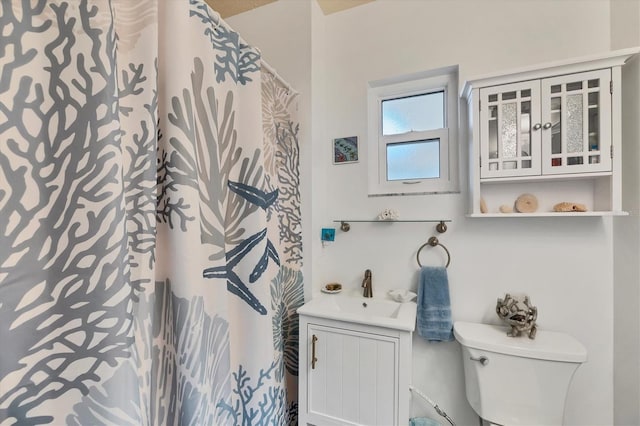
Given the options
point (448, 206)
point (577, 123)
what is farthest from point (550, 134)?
point (448, 206)

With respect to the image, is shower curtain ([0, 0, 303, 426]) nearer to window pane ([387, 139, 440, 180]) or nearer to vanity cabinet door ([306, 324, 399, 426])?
vanity cabinet door ([306, 324, 399, 426])

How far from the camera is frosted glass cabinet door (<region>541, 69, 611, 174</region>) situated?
3.61ft

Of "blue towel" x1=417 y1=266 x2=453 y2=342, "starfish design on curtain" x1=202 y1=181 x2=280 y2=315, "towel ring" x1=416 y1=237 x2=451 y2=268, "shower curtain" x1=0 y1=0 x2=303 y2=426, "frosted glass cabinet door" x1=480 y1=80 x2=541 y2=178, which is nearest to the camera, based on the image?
"shower curtain" x1=0 y1=0 x2=303 y2=426

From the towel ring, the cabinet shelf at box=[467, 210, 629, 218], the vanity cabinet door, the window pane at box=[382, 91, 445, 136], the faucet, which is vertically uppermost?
the window pane at box=[382, 91, 445, 136]

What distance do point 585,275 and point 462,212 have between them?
591mm

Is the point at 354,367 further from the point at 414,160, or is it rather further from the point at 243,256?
the point at 414,160

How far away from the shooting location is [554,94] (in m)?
1.17

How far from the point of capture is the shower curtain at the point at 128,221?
0.49 metres

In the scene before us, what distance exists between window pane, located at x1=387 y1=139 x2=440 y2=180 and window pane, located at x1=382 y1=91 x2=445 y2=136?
0.09 meters

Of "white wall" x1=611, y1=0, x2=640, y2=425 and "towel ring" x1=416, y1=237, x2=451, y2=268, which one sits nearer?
"white wall" x1=611, y1=0, x2=640, y2=425

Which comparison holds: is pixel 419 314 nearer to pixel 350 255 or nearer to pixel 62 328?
pixel 350 255

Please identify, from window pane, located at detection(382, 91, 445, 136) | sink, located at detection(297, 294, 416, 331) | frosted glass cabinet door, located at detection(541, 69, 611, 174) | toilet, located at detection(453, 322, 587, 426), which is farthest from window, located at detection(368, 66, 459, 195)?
toilet, located at detection(453, 322, 587, 426)

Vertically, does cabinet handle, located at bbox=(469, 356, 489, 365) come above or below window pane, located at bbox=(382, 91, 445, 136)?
below

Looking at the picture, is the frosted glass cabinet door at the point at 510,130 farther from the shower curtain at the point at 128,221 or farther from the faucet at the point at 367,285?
the shower curtain at the point at 128,221
